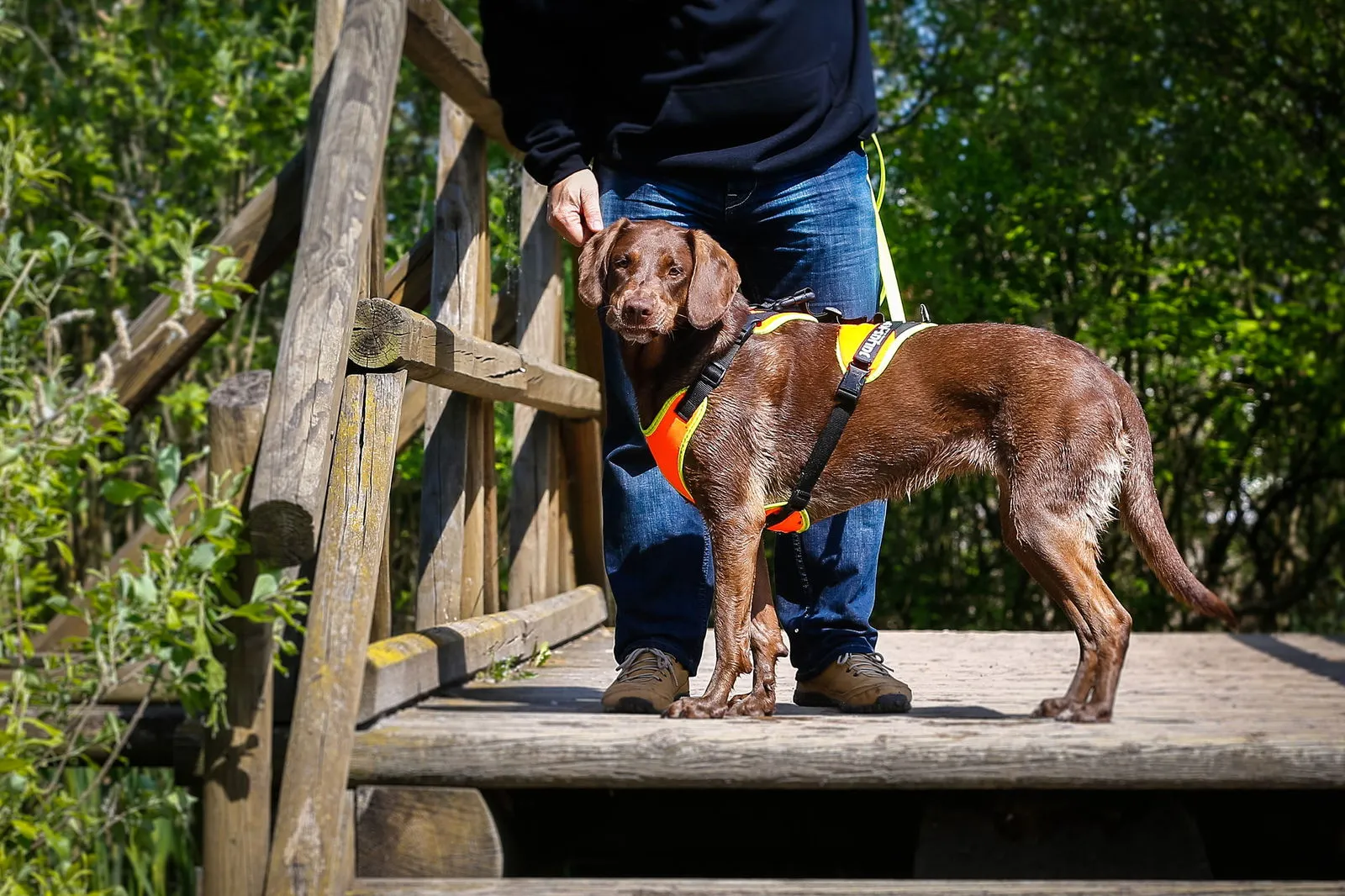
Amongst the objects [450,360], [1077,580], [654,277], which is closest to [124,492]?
[450,360]

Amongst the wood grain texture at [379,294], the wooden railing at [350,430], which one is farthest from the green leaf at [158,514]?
the wood grain texture at [379,294]

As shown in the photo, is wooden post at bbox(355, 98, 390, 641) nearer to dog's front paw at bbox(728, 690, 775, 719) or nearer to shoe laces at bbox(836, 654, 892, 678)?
dog's front paw at bbox(728, 690, 775, 719)

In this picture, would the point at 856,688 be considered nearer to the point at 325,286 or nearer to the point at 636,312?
the point at 636,312

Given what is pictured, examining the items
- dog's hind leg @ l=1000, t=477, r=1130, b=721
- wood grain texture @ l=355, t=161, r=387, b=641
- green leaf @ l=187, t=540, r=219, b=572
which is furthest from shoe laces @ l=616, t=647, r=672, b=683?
green leaf @ l=187, t=540, r=219, b=572

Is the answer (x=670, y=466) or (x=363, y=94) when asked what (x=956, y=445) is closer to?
(x=670, y=466)

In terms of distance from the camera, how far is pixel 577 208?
3.29m

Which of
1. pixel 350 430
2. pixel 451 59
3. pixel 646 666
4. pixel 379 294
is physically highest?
pixel 451 59

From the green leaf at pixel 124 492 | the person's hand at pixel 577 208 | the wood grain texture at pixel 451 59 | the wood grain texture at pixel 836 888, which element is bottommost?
the wood grain texture at pixel 836 888

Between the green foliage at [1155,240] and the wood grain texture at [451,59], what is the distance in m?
2.95

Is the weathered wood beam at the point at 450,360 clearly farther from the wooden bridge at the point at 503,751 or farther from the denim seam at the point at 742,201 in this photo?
the denim seam at the point at 742,201

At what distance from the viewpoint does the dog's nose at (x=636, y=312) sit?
9.38ft

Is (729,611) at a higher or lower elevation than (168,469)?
lower

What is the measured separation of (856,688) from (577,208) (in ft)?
4.27

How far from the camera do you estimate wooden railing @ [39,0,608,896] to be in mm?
2521
